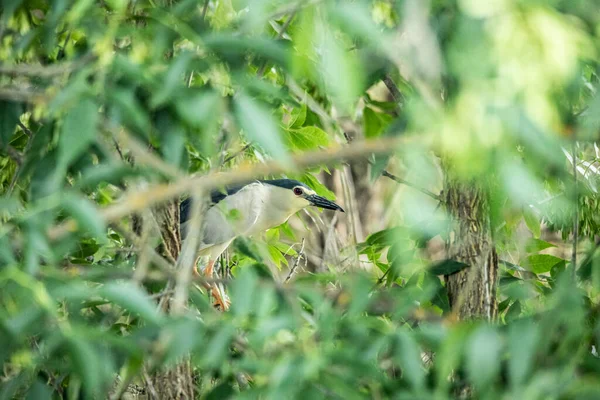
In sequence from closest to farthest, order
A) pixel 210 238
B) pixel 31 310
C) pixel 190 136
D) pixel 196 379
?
pixel 31 310 < pixel 190 136 < pixel 196 379 < pixel 210 238

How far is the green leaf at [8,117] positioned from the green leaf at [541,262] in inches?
A: 58.6

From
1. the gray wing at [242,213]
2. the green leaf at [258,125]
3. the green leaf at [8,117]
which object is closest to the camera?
the green leaf at [258,125]

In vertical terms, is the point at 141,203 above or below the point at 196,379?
above

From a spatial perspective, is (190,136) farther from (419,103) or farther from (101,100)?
(419,103)

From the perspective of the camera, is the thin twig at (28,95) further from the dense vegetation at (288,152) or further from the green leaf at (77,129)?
the green leaf at (77,129)

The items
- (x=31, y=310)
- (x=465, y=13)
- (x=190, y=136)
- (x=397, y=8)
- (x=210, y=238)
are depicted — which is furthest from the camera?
(x=210, y=238)

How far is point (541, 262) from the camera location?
97.7 inches

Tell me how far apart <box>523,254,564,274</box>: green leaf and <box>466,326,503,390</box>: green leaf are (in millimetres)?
1282

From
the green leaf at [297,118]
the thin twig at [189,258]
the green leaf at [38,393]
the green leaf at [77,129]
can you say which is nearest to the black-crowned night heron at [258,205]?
the green leaf at [297,118]

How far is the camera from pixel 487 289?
2156 millimetres

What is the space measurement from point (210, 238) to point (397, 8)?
109 inches

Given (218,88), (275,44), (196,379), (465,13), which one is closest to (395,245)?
(196,379)

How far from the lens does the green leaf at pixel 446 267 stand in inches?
81.4

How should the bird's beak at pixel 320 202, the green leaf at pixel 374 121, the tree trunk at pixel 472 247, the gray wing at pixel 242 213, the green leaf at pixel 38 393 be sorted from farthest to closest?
1. the bird's beak at pixel 320 202
2. the gray wing at pixel 242 213
3. the green leaf at pixel 374 121
4. the tree trunk at pixel 472 247
5. the green leaf at pixel 38 393
